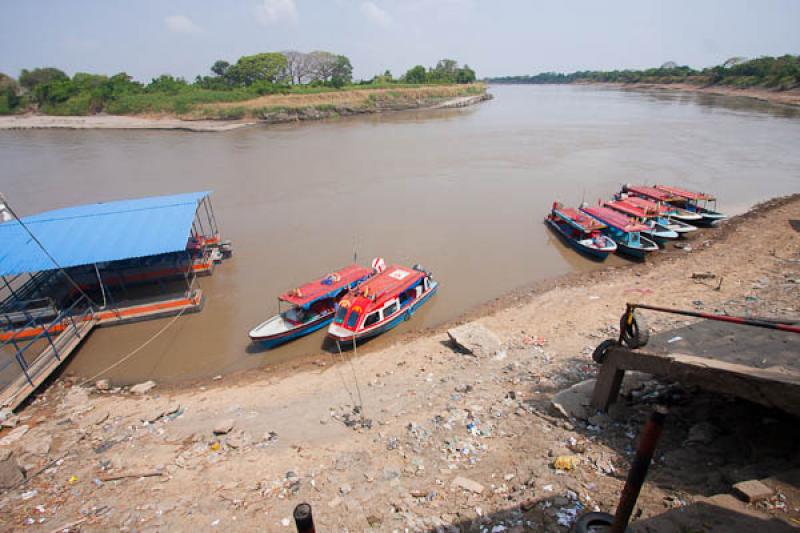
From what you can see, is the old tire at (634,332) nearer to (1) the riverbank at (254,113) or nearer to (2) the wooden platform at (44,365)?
(2) the wooden platform at (44,365)

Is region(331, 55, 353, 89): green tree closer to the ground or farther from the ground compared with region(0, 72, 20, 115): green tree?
farther from the ground

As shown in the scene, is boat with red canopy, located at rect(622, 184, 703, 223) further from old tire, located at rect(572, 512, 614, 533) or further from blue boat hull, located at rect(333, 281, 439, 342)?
old tire, located at rect(572, 512, 614, 533)

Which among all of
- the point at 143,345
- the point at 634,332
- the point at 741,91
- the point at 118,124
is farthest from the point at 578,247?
the point at 741,91

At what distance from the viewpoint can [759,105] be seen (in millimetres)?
84875

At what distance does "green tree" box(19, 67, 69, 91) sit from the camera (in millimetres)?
108500

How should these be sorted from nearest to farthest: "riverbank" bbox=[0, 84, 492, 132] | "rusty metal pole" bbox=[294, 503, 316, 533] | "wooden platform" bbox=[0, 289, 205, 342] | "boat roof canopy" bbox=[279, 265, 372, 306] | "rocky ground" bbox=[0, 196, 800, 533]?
"rusty metal pole" bbox=[294, 503, 316, 533], "rocky ground" bbox=[0, 196, 800, 533], "boat roof canopy" bbox=[279, 265, 372, 306], "wooden platform" bbox=[0, 289, 205, 342], "riverbank" bbox=[0, 84, 492, 132]

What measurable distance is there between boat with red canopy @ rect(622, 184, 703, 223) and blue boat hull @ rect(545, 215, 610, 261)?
6575 millimetres

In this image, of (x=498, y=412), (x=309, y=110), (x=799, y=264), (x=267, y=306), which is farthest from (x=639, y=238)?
(x=309, y=110)

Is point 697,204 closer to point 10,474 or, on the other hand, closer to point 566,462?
point 566,462

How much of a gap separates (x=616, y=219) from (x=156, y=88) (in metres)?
111

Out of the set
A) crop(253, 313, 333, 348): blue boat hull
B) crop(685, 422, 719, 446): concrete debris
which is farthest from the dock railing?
crop(685, 422, 719, 446): concrete debris

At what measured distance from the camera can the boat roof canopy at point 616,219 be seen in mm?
21375

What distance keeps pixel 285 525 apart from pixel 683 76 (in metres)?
189

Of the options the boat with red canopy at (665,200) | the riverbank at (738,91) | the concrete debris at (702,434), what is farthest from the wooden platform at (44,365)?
the riverbank at (738,91)
